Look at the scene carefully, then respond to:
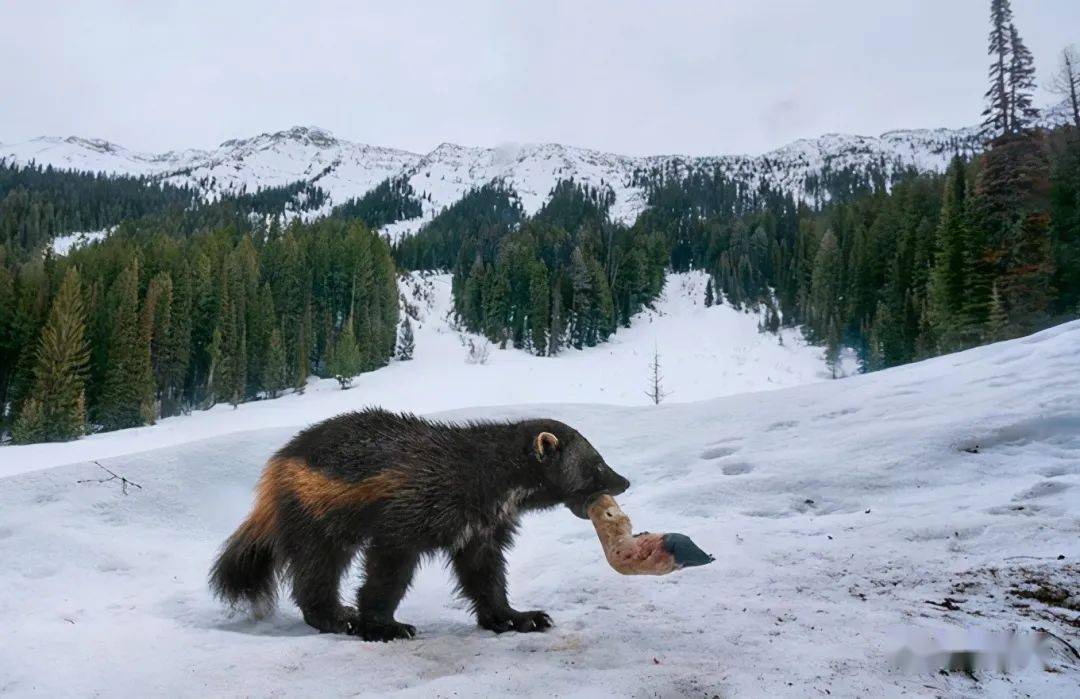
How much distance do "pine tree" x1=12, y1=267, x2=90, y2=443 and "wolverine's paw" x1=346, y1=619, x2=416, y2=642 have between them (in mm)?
37075

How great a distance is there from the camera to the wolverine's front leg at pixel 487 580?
372 centimetres

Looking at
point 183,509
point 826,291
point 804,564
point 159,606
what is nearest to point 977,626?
point 804,564

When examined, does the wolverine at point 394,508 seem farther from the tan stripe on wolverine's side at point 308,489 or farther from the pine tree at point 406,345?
the pine tree at point 406,345

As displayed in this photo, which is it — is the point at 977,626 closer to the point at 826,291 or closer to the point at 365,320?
the point at 365,320

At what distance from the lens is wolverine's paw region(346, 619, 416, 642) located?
352cm

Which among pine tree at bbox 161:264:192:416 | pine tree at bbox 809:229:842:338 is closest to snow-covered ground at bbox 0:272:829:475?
pine tree at bbox 809:229:842:338

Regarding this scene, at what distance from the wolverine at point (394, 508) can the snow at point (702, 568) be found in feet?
0.79

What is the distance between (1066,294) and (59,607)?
129ft

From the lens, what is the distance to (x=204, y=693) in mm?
2527

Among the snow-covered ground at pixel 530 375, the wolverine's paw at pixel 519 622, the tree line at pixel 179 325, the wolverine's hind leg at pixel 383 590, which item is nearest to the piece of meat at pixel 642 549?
the wolverine's paw at pixel 519 622

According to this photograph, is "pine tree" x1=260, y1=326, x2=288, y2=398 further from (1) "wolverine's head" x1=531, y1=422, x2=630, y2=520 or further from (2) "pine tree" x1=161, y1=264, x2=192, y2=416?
(1) "wolverine's head" x1=531, y1=422, x2=630, y2=520

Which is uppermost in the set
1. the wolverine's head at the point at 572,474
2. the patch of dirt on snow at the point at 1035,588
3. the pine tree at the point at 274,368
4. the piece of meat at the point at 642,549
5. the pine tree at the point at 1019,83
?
the pine tree at the point at 1019,83

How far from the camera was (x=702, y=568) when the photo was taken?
3.96 meters

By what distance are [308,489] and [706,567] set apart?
2690 mm
